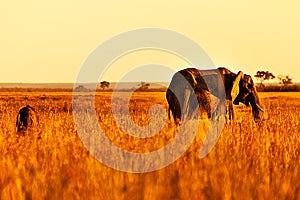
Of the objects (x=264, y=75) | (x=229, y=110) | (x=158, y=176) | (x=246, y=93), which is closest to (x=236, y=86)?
(x=246, y=93)

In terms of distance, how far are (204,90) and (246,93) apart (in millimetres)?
2335

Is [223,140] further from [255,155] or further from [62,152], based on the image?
[62,152]

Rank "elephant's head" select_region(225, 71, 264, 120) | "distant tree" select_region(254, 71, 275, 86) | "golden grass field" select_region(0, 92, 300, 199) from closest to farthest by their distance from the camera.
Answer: "golden grass field" select_region(0, 92, 300, 199) < "elephant's head" select_region(225, 71, 264, 120) < "distant tree" select_region(254, 71, 275, 86)

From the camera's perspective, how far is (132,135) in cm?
820

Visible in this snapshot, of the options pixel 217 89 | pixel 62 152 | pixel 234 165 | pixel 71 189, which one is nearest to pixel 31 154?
pixel 62 152

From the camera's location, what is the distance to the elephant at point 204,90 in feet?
54.3

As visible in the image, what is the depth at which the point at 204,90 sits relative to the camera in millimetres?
17031

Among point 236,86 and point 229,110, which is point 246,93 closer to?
point 236,86

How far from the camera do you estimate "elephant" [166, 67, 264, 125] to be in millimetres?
16547

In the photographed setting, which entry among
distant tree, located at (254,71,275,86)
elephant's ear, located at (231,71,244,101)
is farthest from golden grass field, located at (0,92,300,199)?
distant tree, located at (254,71,275,86)

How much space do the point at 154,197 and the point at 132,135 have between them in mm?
3488

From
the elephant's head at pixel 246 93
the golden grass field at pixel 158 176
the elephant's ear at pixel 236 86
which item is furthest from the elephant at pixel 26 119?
the elephant's head at pixel 246 93

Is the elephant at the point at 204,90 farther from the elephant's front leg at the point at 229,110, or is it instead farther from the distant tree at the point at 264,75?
the distant tree at the point at 264,75

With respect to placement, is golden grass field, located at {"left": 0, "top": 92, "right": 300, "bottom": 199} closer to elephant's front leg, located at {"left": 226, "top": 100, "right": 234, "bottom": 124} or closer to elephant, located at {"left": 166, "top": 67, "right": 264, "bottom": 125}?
elephant, located at {"left": 166, "top": 67, "right": 264, "bottom": 125}
